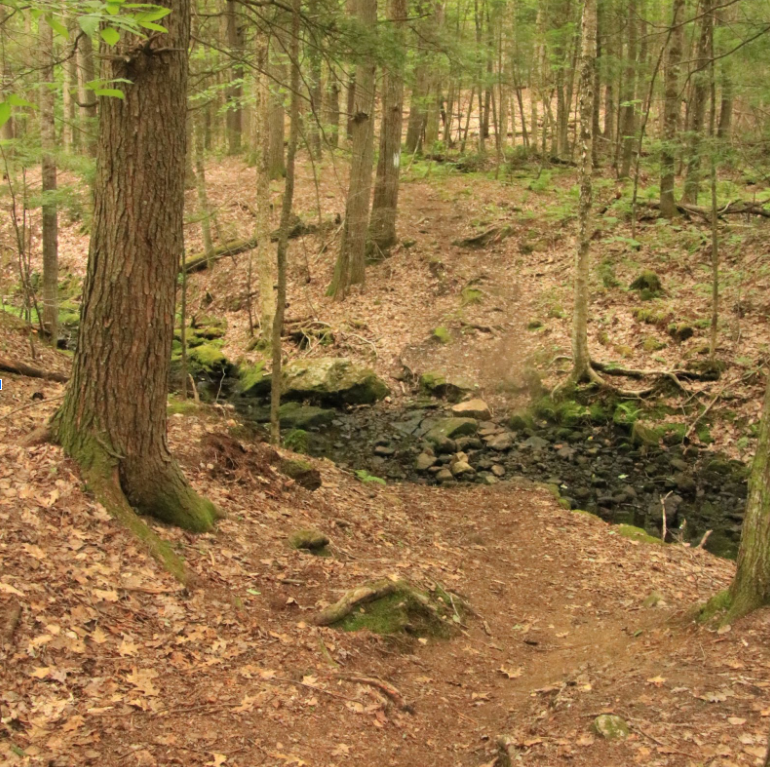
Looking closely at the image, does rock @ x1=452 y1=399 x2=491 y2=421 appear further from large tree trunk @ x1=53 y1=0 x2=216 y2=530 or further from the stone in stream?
large tree trunk @ x1=53 y1=0 x2=216 y2=530

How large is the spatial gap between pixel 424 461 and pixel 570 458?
256 cm

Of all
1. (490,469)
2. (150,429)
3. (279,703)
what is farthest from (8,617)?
(490,469)

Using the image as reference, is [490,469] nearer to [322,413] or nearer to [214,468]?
[322,413]

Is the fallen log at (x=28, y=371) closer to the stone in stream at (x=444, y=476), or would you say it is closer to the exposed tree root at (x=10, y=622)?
the exposed tree root at (x=10, y=622)

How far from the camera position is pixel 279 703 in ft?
13.3

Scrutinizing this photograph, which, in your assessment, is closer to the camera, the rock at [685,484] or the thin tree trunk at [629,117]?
the rock at [685,484]

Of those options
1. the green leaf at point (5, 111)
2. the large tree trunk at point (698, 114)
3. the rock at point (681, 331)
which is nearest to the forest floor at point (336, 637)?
the green leaf at point (5, 111)

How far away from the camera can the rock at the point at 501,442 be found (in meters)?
12.7

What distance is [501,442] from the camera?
12867 mm

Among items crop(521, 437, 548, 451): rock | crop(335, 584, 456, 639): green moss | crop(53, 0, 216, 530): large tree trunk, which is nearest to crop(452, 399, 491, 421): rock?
crop(521, 437, 548, 451): rock

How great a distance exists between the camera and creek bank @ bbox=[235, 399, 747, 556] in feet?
34.4

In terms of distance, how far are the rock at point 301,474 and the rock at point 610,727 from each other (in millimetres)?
4926

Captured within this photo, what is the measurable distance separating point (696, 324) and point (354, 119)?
876 cm

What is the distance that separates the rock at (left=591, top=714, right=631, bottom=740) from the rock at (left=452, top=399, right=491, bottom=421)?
10.2 metres
